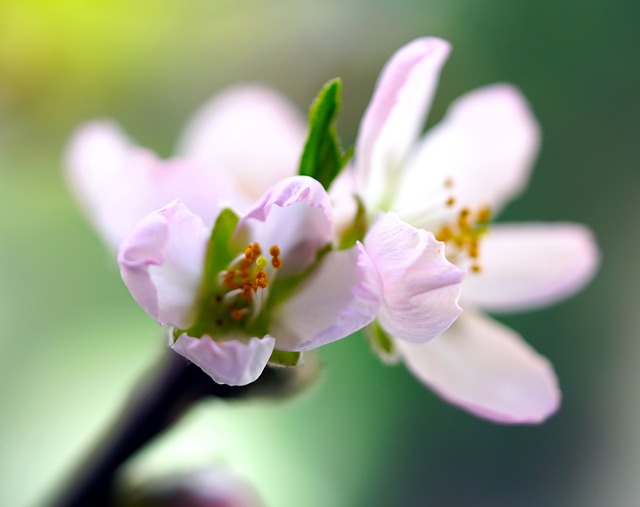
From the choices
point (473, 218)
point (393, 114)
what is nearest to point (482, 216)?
point (473, 218)

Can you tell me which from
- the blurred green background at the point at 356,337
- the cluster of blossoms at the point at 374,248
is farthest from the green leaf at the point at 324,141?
the blurred green background at the point at 356,337

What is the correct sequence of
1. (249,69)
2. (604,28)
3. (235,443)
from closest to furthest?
(235,443), (604,28), (249,69)

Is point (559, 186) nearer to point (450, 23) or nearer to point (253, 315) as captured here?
point (450, 23)

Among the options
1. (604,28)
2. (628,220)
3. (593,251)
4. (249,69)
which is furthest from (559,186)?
(593,251)

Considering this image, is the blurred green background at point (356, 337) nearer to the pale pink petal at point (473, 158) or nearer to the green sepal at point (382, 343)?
the pale pink petal at point (473, 158)

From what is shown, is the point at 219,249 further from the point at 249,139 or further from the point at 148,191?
the point at 249,139

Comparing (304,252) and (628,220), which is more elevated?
(304,252)

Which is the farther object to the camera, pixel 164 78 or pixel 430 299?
pixel 164 78
